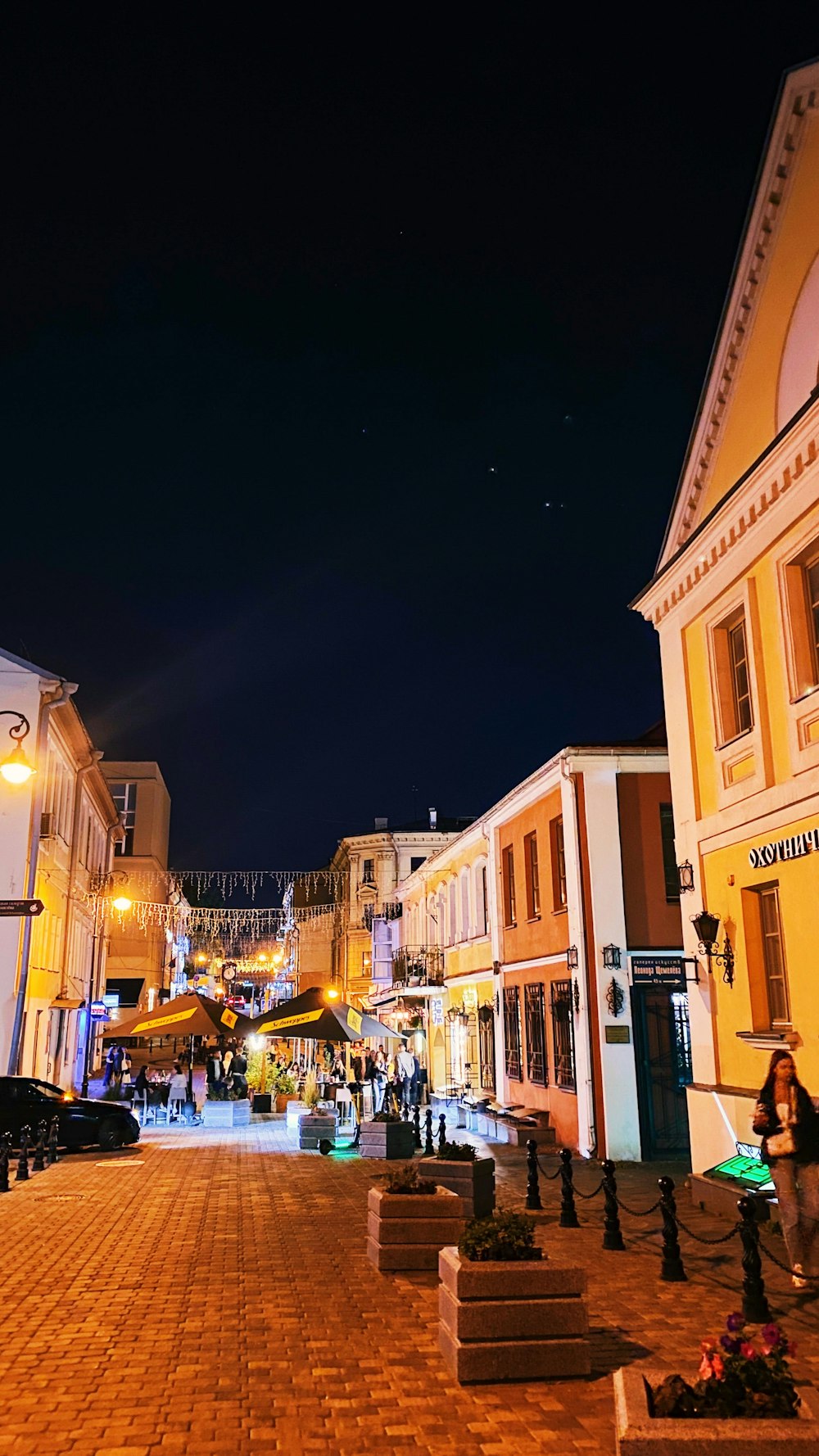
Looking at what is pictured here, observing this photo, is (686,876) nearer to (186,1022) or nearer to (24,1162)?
(24,1162)

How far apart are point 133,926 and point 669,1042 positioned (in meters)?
41.8

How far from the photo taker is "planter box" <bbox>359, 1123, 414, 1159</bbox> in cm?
1867

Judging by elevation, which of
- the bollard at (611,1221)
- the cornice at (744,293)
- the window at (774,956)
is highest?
the cornice at (744,293)

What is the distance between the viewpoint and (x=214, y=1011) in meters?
26.7

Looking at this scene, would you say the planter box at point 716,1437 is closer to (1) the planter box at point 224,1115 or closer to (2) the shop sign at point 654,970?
(2) the shop sign at point 654,970

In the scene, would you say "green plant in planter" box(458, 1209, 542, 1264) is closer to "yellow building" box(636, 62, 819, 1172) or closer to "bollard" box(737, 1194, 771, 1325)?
"bollard" box(737, 1194, 771, 1325)

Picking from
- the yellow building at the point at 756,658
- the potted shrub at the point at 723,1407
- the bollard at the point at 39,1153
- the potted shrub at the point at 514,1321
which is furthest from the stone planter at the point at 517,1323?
the bollard at the point at 39,1153

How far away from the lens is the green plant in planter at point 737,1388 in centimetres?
465

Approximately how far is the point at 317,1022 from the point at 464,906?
9.96m

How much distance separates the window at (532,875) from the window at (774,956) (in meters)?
10.2

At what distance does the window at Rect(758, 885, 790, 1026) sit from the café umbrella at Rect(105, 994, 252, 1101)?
15371 millimetres

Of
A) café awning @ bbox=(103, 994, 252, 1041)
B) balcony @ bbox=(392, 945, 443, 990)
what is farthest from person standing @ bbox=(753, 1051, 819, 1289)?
balcony @ bbox=(392, 945, 443, 990)

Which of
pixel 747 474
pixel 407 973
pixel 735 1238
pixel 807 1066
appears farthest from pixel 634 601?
pixel 407 973

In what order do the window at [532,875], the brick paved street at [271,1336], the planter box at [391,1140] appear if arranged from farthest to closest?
the window at [532,875] → the planter box at [391,1140] → the brick paved street at [271,1336]
